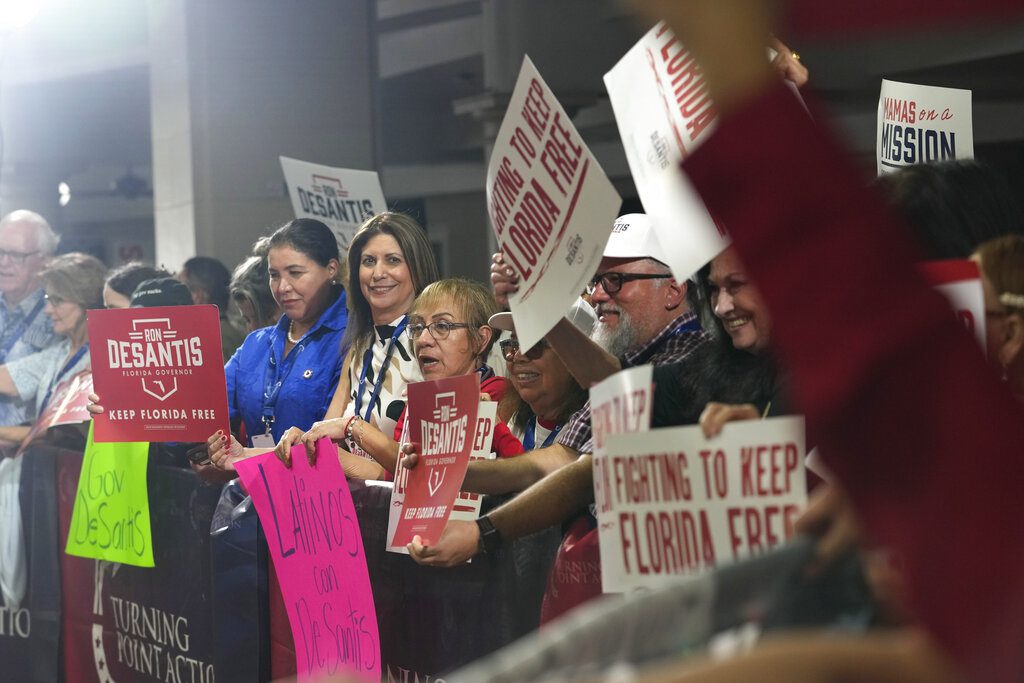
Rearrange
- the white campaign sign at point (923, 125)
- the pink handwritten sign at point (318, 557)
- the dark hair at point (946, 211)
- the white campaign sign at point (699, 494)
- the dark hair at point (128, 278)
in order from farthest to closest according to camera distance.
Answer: the dark hair at point (128, 278) → the white campaign sign at point (923, 125) → the pink handwritten sign at point (318, 557) → the dark hair at point (946, 211) → the white campaign sign at point (699, 494)

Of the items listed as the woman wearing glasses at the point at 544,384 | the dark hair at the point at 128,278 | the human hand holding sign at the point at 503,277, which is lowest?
the woman wearing glasses at the point at 544,384

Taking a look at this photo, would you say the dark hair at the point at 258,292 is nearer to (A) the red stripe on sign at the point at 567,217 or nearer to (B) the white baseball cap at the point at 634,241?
(B) the white baseball cap at the point at 634,241

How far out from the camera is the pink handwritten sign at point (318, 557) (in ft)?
14.5

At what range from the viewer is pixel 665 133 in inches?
134

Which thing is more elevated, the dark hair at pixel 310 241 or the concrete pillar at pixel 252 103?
the concrete pillar at pixel 252 103

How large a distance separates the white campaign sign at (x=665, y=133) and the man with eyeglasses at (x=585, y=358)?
0.21 metres

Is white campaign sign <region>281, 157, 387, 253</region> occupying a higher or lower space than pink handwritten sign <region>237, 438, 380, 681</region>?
higher

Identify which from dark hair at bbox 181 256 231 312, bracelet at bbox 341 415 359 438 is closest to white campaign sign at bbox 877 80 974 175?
bracelet at bbox 341 415 359 438

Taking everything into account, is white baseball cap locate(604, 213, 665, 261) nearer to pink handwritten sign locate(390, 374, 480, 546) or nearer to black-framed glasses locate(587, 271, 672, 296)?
black-framed glasses locate(587, 271, 672, 296)

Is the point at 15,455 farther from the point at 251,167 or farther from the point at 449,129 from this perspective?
the point at 449,129

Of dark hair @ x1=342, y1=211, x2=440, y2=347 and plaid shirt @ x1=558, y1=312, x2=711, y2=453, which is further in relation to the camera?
dark hair @ x1=342, y1=211, x2=440, y2=347

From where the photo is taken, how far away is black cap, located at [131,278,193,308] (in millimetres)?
6684

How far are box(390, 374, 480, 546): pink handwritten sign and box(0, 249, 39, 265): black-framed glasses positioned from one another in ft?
16.3

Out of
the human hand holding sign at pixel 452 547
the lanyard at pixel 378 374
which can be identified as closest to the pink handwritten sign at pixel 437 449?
the human hand holding sign at pixel 452 547
